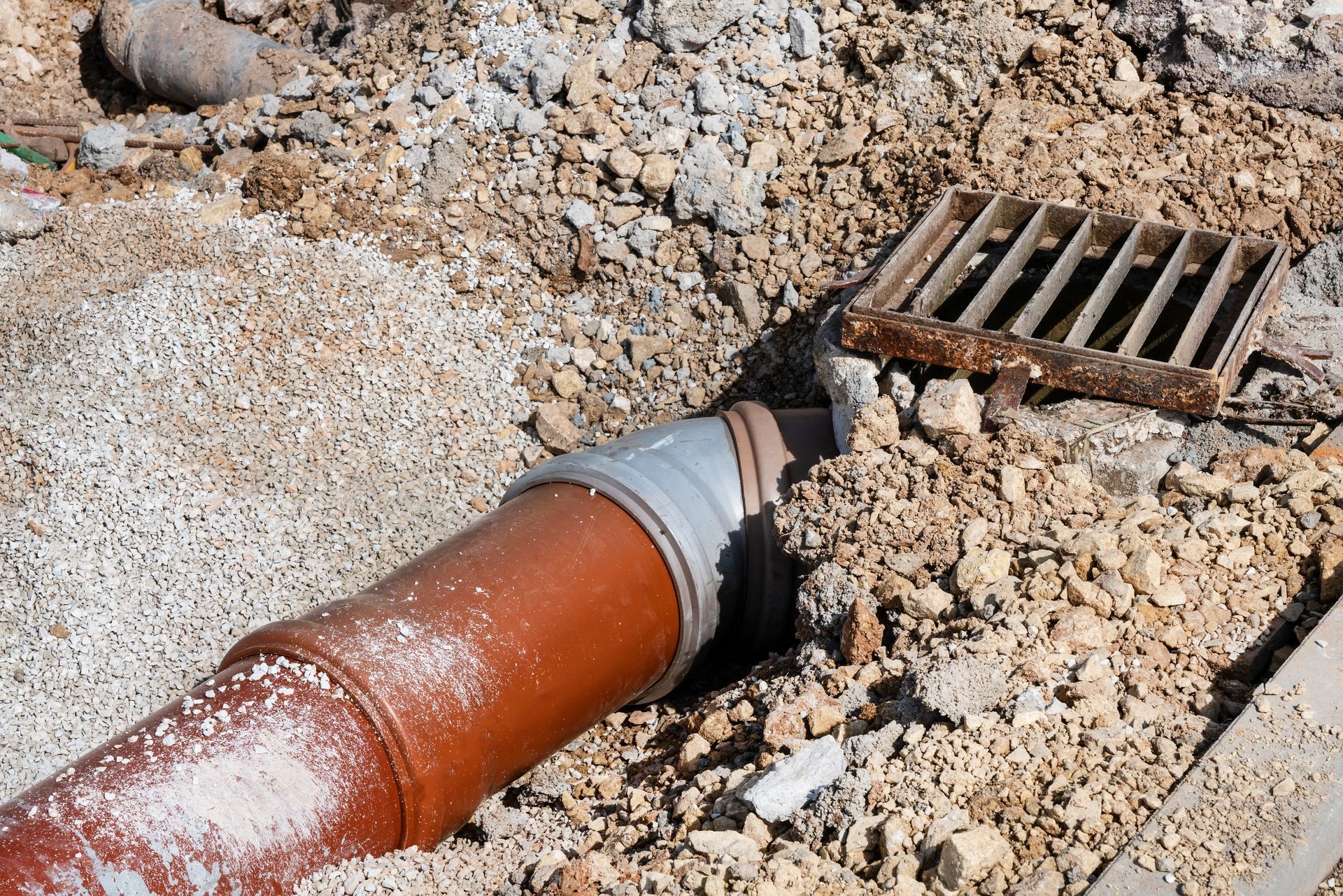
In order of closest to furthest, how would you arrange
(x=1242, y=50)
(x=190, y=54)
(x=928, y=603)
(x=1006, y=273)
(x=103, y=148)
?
(x=928, y=603), (x=1006, y=273), (x=1242, y=50), (x=103, y=148), (x=190, y=54)

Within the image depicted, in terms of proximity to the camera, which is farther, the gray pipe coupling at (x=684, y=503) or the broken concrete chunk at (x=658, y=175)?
the broken concrete chunk at (x=658, y=175)

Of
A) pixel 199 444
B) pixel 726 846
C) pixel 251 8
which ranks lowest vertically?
pixel 199 444

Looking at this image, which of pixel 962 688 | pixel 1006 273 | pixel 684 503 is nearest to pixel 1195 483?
pixel 1006 273

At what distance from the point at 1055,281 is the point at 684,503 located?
4.30ft

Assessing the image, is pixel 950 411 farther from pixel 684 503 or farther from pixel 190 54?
pixel 190 54

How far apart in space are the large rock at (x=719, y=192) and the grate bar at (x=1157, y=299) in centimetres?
153

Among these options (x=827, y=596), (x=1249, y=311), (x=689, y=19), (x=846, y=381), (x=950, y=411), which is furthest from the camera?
(x=689, y=19)

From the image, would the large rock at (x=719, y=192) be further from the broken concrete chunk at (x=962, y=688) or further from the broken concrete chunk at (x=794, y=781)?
the broken concrete chunk at (x=794, y=781)

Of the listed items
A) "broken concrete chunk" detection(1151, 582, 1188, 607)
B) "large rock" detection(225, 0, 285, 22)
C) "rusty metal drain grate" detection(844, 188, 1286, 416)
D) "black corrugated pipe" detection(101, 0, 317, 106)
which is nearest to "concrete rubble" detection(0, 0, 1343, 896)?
"broken concrete chunk" detection(1151, 582, 1188, 607)

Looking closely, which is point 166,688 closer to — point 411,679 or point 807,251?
point 411,679

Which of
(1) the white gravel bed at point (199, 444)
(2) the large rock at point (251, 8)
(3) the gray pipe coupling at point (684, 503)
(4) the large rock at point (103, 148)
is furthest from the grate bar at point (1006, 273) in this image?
(2) the large rock at point (251, 8)

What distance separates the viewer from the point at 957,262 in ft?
11.4

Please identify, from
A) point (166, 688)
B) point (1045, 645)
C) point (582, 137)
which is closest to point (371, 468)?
point (166, 688)

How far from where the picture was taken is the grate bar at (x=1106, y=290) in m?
3.12
